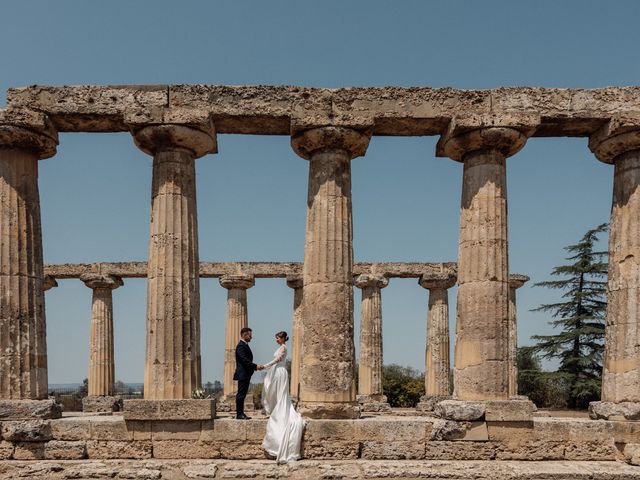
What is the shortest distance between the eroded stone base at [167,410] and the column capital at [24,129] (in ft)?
22.2

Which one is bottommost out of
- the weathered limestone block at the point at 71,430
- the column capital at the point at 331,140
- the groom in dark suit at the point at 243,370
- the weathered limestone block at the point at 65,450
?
the weathered limestone block at the point at 65,450

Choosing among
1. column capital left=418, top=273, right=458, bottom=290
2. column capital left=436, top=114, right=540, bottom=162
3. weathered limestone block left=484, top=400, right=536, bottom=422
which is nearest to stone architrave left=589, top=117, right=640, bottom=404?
column capital left=436, top=114, right=540, bottom=162

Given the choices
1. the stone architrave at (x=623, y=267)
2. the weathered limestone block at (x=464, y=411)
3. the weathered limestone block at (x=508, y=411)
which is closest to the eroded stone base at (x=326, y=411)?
the weathered limestone block at (x=464, y=411)

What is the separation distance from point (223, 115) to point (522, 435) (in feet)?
34.4

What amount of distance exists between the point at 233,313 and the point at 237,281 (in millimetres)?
1838

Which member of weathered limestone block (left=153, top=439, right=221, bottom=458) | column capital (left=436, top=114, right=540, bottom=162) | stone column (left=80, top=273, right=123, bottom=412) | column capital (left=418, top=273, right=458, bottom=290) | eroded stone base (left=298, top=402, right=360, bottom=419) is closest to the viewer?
weathered limestone block (left=153, top=439, right=221, bottom=458)

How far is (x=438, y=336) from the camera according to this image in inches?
1283

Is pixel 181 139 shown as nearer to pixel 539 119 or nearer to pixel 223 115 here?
pixel 223 115

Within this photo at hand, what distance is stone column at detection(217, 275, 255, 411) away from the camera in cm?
3316

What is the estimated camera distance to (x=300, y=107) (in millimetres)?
15750

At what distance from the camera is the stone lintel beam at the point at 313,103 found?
15.6 m

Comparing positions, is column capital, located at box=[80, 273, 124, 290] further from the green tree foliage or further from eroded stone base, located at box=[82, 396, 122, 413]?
the green tree foliage

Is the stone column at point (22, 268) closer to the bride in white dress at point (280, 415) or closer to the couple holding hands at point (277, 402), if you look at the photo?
the couple holding hands at point (277, 402)

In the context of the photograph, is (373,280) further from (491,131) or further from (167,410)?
(167,410)
